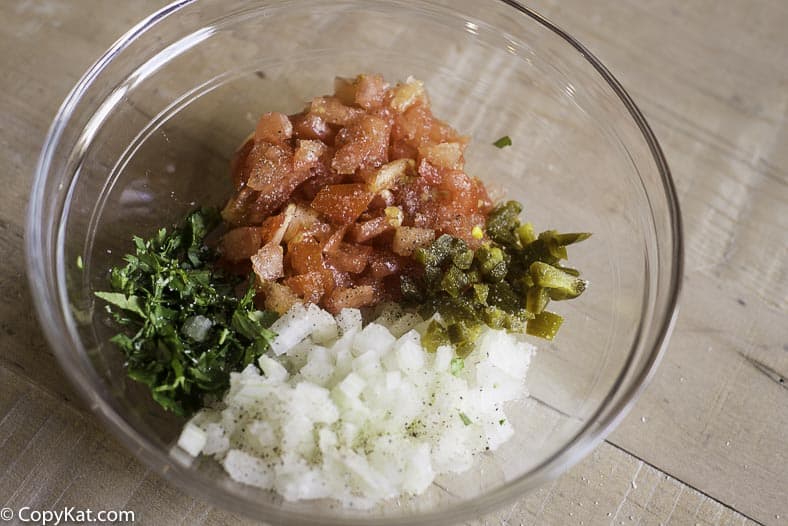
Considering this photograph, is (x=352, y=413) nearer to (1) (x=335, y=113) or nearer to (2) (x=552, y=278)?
(2) (x=552, y=278)

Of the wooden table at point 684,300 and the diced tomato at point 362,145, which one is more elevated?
the diced tomato at point 362,145

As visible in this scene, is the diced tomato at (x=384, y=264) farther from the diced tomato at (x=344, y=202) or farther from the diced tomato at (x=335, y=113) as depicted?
the diced tomato at (x=335, y=113)

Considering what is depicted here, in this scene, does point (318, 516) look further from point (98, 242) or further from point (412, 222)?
point (98, 242)

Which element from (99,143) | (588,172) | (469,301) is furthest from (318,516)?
(588,172)

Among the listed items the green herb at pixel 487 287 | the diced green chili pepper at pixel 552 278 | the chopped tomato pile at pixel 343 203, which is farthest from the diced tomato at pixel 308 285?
the diced green chili pepper at pixel 552 278

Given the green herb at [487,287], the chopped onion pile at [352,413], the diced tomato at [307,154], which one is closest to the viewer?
the chopped onion pile at [352,413]

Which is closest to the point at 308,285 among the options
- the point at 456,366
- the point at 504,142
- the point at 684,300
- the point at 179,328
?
the point at 179,328

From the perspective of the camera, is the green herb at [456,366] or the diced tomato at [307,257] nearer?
the green herb at [456,366]
